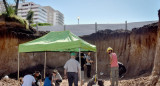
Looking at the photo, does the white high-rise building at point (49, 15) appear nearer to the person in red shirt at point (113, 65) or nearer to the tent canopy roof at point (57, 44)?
the tent canopy roof at point (57, 44)

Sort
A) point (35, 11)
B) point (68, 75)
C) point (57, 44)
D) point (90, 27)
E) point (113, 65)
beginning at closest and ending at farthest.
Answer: point (68, 75) → point (57, 44) → point (113, 65) → point (90, 27) → point (35, 11)

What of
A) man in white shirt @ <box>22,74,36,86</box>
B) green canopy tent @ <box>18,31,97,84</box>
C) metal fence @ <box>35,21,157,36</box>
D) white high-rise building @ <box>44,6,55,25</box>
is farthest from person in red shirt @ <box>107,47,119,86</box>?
white high-rise building @ <box>44,6,55,25</box>

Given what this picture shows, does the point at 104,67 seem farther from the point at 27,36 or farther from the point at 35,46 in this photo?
the point at 35,46

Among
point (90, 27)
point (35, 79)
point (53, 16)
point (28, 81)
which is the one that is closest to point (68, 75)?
point (35, 79)

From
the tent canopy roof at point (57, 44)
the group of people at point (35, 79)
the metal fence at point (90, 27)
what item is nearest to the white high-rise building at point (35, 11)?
the metal fence at point (90, 27)

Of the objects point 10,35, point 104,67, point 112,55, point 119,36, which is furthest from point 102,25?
point 112,55

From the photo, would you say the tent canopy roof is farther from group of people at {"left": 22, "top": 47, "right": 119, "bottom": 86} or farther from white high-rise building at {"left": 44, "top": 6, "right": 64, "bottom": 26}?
white high-rise building at {"left": 44, "top": 6, "right": 64, "bottom": 26}

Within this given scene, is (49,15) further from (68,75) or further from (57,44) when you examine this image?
(68,75)

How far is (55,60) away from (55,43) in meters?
10.5

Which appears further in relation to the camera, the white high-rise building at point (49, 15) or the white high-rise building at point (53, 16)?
the white high-rise building at point (49, 15)

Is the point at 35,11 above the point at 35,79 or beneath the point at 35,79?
above

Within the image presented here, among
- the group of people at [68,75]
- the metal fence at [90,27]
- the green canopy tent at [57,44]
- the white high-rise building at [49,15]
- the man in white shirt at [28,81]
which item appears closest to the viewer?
the man in white shirt at [28,81]

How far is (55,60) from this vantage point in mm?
18750

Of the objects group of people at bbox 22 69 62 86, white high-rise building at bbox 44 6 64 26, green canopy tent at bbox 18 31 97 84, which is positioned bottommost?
group of people at bbox 22 69 62 86
